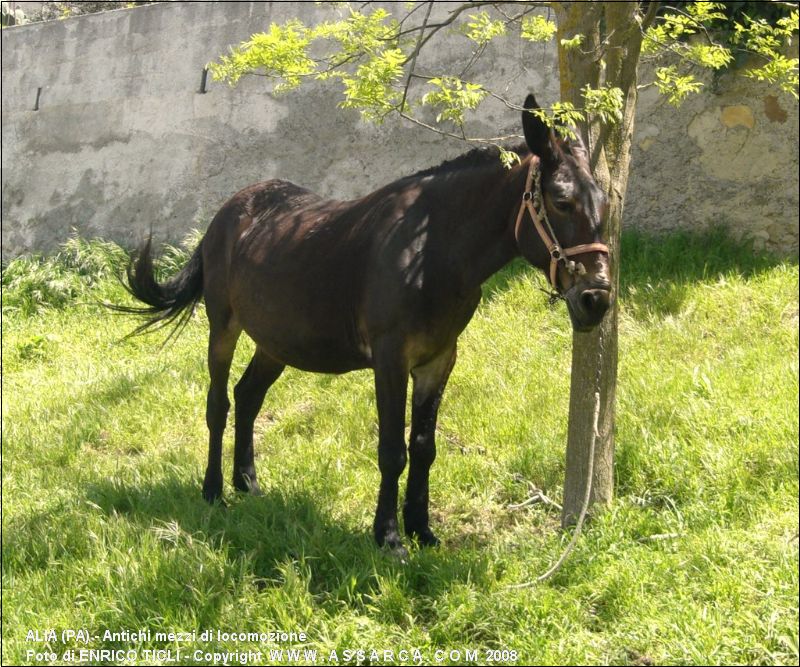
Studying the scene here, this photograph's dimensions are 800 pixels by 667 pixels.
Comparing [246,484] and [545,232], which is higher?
[545,232]

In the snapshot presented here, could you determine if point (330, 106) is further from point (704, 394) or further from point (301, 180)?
point (704, 394)

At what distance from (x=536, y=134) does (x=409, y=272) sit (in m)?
0.91

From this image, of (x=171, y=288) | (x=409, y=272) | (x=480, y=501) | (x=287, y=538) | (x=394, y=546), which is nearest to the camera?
(x=409, y=272)

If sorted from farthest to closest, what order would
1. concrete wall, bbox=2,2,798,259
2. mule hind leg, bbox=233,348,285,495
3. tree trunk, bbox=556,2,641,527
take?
concrete wall, bbox=2,2,798,259 → mule hind leg, bbox=233,348,285,495 → tree trunk, bbox=556,2,641,527

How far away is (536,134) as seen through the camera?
379 centimetres

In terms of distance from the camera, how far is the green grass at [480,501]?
3590mm

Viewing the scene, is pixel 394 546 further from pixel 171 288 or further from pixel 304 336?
pixel 171 288

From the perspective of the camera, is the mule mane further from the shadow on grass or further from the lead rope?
the shadow on grass

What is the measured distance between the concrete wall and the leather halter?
390 centimetres

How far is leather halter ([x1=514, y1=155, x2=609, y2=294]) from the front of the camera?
374 centimetres

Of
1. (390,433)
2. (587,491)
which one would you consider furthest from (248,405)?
(587,491)

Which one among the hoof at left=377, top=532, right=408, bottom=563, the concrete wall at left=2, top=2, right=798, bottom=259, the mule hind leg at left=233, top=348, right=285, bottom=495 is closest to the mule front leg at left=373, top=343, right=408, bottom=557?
the hoof at left=377, top=532, right=408, bottom=563

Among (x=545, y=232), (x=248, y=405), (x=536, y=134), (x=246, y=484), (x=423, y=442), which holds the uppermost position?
(x=536, y=134)

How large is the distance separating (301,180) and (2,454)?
4.35 m
